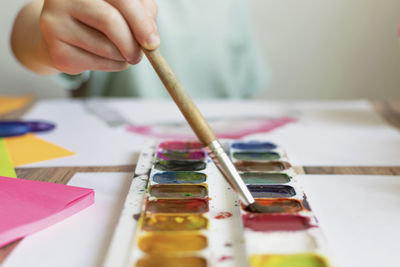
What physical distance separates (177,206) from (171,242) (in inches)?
2.6

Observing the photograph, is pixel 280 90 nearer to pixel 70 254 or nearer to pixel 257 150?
pixel 257 150

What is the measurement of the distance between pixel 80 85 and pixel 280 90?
764 millimetres

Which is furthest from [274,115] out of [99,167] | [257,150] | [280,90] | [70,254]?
[280,90]

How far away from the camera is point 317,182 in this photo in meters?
0.48

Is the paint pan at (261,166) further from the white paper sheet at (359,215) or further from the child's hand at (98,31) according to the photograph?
the child's hand at (98,31)

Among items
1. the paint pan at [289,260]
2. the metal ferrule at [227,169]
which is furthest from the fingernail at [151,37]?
the paint pan at [289,260]

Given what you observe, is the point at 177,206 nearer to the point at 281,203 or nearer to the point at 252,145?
the point at 281,203

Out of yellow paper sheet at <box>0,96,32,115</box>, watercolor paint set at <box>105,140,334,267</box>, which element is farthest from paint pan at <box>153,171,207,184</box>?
yellow paper sheet at <box>0,96,32,115</box>

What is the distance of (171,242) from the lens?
325 mm

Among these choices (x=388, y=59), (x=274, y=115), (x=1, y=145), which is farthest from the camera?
(x=388, y=59)

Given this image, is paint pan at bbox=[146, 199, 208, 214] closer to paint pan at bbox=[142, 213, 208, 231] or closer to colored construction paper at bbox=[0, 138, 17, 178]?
paint pan at bbox=[142, 213, 208, 231]

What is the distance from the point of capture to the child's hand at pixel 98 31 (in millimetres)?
421

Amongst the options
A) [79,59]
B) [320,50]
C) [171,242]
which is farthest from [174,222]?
[320,50]

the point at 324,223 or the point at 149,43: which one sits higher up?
the point at 149,43
